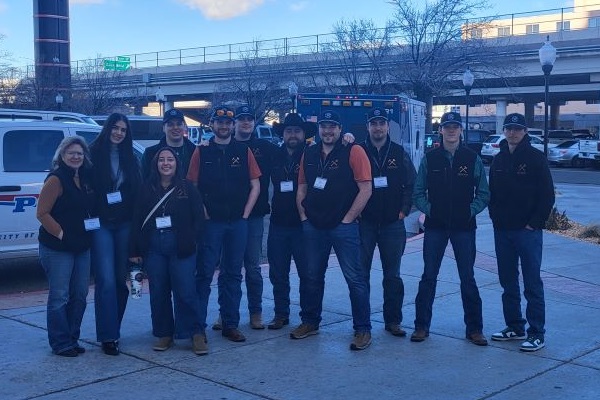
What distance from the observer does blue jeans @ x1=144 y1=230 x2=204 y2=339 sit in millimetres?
6402

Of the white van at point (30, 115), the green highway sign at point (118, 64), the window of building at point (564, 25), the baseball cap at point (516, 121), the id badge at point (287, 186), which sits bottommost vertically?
the id badge at point (287, 186)

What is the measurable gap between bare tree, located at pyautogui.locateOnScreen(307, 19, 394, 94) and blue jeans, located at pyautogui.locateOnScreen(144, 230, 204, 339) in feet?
94.4

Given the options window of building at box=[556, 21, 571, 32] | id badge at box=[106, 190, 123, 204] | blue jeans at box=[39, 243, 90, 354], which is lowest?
blue jeans at box=[39, 243, 90, 354]

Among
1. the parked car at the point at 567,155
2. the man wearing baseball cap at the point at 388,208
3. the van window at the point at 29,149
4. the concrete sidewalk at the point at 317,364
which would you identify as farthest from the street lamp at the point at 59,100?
the man wearing baseball cap at the point at 388,208

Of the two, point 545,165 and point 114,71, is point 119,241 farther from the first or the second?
point 114,71

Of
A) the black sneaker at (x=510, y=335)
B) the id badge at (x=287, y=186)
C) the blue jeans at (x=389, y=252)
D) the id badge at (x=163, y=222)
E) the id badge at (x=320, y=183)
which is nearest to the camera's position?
the id badge at (x=163, y=222)

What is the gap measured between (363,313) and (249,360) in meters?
1.06

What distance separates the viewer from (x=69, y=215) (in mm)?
6238

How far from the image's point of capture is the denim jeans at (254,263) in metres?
7.26

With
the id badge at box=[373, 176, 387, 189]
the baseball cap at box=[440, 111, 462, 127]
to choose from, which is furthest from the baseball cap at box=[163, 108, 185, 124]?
the baseball cap at box=[440, 111, 462, 127]

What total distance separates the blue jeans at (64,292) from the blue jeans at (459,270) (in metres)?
2.86

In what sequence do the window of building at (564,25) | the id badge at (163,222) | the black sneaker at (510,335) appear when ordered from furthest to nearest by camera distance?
the window of building at (564,25)
the black sneaker at (510,335)
the id badge at (163,222)

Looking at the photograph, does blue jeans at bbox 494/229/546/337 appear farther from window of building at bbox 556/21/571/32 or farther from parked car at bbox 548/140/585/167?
window of building at bbox 556/21/571/32

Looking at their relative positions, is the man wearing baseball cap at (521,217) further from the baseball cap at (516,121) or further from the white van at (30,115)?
the white van at (30,115)
